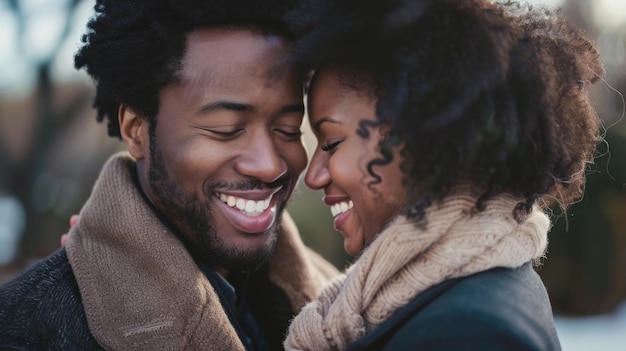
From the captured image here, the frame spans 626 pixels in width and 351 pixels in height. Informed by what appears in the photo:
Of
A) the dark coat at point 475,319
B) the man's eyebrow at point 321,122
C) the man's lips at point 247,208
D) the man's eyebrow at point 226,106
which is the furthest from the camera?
the man's lips at point 247,208

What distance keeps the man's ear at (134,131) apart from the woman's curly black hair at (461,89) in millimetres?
919

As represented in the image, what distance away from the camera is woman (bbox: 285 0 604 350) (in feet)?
7.17

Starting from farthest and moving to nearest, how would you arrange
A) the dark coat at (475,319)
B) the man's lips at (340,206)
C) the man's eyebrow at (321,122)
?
the man's lips at (340,206) < the man's eyebrow at (321,122) < the dark coat at (475,319)

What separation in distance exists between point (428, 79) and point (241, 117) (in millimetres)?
902

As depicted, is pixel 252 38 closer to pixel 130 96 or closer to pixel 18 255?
pixel 130 96

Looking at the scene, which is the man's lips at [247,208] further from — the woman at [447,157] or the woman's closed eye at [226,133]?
the woman at [447,157]

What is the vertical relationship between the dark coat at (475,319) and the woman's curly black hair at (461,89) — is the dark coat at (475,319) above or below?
below

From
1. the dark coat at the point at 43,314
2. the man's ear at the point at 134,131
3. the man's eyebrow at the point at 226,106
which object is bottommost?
the dark coat at the point at 43,314

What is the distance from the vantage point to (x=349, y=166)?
253 cm

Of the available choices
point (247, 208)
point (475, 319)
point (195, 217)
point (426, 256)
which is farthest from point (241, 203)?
point (475, 319)

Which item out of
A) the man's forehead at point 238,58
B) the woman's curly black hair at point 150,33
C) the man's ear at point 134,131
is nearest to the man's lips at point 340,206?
the man's forehead at point 238,58

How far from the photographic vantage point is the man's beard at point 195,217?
117 inches

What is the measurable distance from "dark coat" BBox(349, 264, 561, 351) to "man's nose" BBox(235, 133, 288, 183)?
866mm

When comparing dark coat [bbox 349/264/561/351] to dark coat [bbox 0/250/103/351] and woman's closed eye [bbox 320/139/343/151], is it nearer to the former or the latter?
woman's closed eye [bbox 320/139/343/151]
